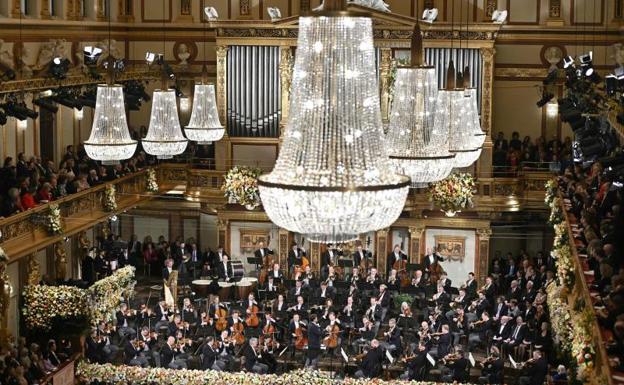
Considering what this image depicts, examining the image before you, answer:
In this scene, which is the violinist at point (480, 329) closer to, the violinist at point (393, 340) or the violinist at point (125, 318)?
the violinist at point (393, 340)

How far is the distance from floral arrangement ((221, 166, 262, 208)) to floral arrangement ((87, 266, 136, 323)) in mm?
4159

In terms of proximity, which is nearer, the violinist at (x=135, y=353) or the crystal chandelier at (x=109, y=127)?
the crystal chandelier at (x=109, y=127)

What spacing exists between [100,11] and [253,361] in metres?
13.4

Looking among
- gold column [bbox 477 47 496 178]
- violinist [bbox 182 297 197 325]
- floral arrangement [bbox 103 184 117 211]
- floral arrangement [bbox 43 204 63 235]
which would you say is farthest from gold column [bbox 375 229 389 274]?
floral arrangement [bbox 43 204 63 235]

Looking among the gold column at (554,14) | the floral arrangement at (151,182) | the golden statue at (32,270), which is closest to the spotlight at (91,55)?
the golden statue at (32,270)

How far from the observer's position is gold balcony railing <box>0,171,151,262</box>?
23016 mm

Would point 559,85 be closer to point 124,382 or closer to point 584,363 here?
point 124,382

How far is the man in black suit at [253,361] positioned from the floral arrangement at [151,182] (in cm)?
888

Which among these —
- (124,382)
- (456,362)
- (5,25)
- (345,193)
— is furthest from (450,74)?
(5,25)

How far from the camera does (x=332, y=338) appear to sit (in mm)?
23766

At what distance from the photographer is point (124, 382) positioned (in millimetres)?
22484

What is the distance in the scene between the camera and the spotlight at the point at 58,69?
77.5 feet

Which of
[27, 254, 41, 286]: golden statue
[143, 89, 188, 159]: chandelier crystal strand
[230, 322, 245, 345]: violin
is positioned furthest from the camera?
[27, 254, 41, 286]: golden statue

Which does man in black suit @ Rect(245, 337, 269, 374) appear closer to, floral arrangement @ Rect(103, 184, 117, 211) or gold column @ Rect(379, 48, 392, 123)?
floral arrangement @ Rect(103, 184, 117, 211)
